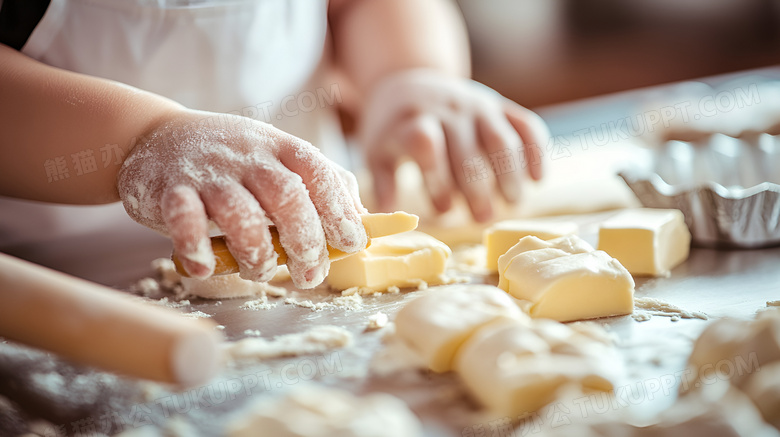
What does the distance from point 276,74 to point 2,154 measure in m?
0.64

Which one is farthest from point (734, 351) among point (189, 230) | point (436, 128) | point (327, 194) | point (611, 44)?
point (611, 44)

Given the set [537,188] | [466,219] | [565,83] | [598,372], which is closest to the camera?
[598,372]

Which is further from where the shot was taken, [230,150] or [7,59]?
[7,59]

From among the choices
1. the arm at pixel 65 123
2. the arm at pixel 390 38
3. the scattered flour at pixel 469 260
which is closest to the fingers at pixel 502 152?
the scattered flour at pixel 469 260

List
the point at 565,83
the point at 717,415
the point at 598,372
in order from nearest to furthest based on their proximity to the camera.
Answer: the point at 717,415
the point at 598,372
the point at 565,83

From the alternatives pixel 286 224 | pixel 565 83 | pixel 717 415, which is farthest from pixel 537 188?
pixel 565 83

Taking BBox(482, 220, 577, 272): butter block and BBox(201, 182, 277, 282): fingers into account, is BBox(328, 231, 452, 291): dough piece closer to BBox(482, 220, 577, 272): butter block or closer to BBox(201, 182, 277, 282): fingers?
BBox(482, 220, 577, 272): butter block

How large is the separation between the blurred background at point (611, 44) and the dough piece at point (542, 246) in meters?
3.06

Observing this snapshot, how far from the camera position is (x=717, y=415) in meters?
0.54

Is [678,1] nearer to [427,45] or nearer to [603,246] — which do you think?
[427,45]

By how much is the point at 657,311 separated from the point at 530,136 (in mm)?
636

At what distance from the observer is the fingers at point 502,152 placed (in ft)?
4.58

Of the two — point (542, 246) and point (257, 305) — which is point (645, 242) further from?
point (257, 305)

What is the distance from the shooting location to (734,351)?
67cm
